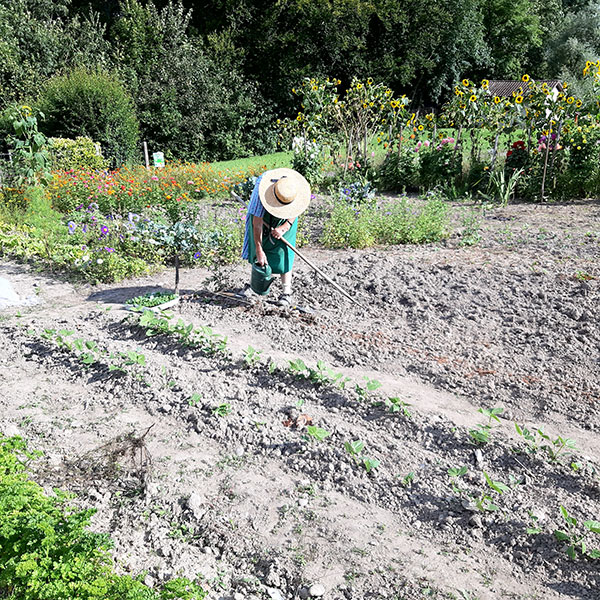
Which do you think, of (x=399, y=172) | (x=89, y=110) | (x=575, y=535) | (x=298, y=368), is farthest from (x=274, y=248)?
(x=89, y=110)

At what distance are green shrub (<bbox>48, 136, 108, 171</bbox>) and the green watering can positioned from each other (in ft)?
27.9

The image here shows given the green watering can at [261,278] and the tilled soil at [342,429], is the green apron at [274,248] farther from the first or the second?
the tilled soil at [342,429]

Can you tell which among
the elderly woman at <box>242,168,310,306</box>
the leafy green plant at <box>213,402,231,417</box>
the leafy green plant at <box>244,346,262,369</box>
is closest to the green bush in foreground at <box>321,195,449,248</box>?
the elderly woman at <box>242,168,310,306</box>

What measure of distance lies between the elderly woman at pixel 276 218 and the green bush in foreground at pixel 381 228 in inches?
75.2

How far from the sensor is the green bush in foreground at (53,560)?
6.53ft

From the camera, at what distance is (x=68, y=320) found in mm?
5160

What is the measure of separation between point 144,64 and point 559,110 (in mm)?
13437

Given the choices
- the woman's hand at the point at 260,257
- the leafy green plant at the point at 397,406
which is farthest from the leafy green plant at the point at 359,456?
the woman's hand at the point at 260,257

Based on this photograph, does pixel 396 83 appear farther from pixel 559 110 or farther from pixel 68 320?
pixel 68 320

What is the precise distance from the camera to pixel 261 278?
5.18 metres

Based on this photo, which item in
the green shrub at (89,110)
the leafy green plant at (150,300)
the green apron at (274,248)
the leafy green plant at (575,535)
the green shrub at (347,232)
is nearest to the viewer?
the leafy green plant at (575,535)

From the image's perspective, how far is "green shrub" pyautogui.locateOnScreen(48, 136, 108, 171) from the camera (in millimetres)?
12344

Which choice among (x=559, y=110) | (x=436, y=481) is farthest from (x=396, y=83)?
(x=436, y=481)

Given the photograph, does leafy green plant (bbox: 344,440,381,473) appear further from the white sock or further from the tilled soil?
the white sock
